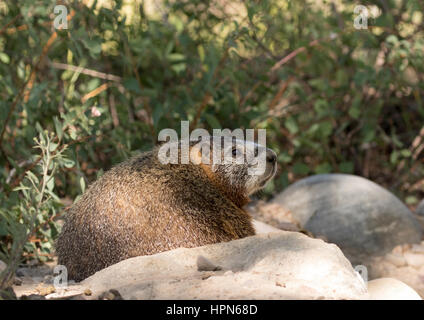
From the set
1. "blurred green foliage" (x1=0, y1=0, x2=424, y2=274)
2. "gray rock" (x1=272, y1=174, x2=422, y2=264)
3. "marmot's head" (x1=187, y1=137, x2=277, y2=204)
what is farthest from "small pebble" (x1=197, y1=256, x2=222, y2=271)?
"gray rock" (x1=272, y1=174, x2=422, y2=264)

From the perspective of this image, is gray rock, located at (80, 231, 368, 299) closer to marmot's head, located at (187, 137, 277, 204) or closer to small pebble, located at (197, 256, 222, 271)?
small pebble, located at (197, 256, 222, 271)

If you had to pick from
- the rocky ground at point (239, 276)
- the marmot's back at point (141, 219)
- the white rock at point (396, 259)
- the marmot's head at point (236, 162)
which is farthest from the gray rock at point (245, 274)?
the white rock at point (396, 259)

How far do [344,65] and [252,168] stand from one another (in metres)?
3.92

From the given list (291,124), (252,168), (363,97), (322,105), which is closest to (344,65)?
(363,97)

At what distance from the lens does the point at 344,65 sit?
7652mm

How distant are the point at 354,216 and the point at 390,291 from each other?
276 cm

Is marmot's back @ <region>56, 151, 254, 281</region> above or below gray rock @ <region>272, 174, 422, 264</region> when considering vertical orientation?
above

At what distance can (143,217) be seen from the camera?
3594 mm

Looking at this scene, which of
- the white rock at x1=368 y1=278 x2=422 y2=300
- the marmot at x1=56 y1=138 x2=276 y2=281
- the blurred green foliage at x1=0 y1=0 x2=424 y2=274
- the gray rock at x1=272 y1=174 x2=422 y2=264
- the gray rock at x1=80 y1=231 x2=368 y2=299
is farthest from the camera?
the gray rock at x1=272 y1=174 x2=422 y2=264

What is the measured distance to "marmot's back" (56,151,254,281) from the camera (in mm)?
3564

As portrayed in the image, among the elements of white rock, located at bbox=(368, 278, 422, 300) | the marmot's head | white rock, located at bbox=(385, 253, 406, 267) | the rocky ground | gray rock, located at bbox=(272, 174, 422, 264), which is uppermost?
the marmot's head

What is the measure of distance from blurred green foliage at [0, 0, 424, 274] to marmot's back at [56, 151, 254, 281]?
2.08 ft

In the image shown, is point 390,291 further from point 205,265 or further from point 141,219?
point 141,219

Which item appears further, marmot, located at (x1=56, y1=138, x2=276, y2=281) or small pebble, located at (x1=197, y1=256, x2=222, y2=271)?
marmot, located at (x1=56, y1=138, x2=276, y2=281)
